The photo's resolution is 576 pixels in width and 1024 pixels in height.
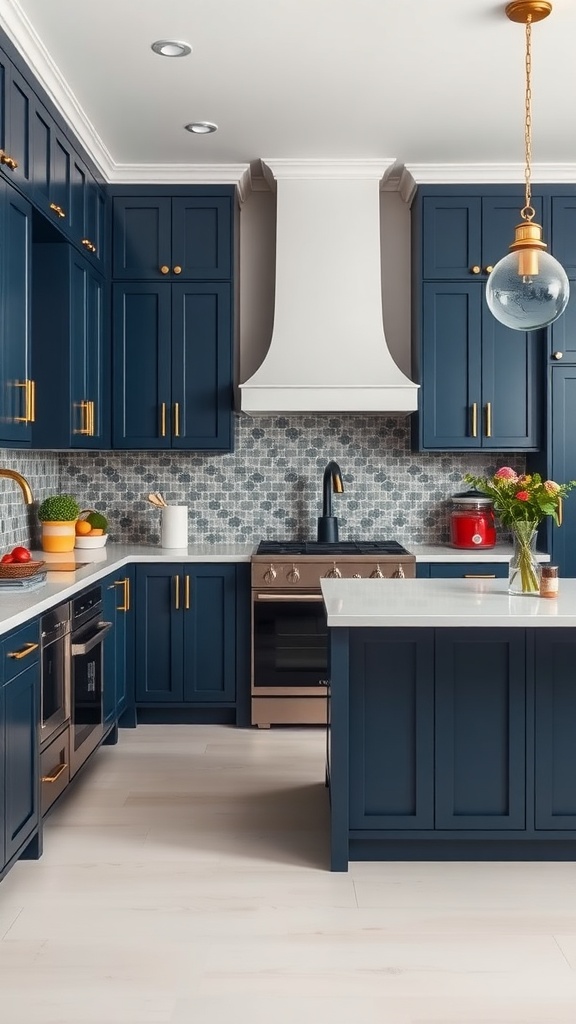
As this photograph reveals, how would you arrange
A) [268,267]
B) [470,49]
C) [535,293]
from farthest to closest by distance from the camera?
[268,267]
[470,49]
[535,293]

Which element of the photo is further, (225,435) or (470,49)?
(225,435)

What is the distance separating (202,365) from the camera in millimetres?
5008

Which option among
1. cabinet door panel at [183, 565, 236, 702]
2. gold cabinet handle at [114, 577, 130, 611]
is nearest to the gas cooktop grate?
cabinet door panel at [183, 565, 236, 702]

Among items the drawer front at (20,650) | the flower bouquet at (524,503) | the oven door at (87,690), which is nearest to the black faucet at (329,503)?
the oven door at (87,690)

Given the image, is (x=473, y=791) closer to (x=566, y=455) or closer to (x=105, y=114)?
(x=566, y=455)

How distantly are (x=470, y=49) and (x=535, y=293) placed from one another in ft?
4.41

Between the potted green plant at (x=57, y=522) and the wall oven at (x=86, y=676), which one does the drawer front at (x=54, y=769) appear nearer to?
the wall oven at (x=86, y=676)

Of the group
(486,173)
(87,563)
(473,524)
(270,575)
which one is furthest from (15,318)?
(486,173)

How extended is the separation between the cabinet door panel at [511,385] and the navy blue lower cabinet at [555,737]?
213cm

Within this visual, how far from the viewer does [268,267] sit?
17.6 feet

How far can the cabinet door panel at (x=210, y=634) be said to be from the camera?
4.80 metres

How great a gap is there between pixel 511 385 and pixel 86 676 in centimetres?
267

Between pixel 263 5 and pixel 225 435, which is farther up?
pixel 263 5

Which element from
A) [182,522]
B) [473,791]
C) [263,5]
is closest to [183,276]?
[182,522]
